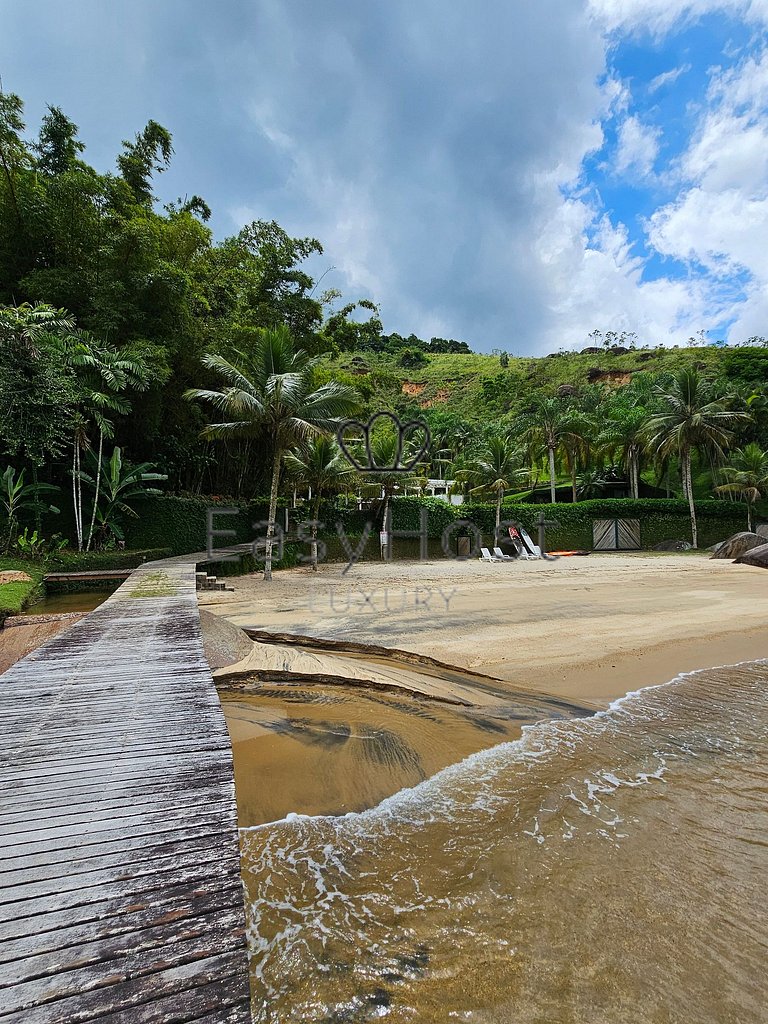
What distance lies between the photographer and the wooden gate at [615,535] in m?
26.6

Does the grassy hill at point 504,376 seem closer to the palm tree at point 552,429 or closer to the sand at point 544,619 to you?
the palm tree at point 552,429

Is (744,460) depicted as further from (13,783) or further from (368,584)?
(13,783)

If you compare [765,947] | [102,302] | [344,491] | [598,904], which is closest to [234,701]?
[598,904]

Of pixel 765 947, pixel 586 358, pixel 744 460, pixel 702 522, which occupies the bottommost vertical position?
pixel 765 947

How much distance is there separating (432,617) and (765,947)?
272 inches

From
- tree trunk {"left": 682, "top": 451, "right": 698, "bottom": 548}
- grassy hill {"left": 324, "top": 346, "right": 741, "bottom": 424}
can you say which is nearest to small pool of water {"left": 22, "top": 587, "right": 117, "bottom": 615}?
tree trunk {"left": 682, "top": 451, "right": 698, "bottom": 548}

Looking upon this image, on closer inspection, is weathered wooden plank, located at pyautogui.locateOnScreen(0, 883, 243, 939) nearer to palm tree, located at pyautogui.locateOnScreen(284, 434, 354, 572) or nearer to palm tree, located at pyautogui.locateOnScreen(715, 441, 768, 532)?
palm tree, located at pyautogui.locateOnScreen(284, 434, 354, 572)

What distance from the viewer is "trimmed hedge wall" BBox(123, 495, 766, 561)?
54.5ft

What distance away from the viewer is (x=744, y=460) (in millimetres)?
29594

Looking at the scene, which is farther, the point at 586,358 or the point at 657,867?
the point at 586,358

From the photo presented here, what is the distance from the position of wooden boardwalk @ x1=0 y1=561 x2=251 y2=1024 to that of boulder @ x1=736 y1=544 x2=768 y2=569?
2041 cm

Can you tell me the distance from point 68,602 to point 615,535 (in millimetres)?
26267

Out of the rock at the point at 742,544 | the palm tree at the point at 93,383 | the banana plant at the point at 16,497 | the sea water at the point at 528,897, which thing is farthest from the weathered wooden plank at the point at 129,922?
the rock at the point at 742,544

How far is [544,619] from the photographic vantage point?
867 cm
